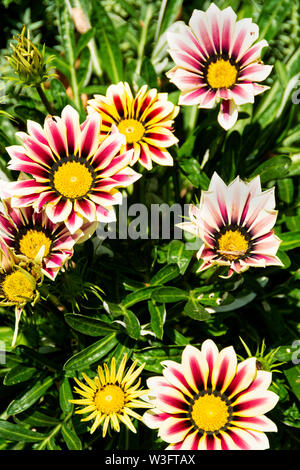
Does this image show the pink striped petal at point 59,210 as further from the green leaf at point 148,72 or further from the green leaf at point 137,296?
the green leaf at point 148,72

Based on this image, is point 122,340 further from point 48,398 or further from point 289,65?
point 289,65

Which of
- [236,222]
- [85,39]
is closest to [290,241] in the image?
[236,222]

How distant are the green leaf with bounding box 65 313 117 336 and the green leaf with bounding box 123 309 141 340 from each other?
4 cm

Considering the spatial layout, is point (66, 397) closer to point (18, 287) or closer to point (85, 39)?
point (18, 287)

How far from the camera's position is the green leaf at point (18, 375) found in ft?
3.56

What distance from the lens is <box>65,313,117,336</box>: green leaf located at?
3.42ft

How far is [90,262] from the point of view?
120 cm

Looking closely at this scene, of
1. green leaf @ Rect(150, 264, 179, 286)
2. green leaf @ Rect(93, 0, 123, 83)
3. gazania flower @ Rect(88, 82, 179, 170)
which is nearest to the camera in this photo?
gazania flower @ Rect(88, 82, 179, 170)

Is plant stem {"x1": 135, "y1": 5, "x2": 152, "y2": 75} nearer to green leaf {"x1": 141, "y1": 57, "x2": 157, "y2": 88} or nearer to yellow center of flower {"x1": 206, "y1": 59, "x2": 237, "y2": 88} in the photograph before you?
green leaf {"x1": 141, "y1": 57, "x2": 157, "y2": 88}

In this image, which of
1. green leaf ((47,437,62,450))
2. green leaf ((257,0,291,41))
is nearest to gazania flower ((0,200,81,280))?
green leaf ((47,437,62,450))

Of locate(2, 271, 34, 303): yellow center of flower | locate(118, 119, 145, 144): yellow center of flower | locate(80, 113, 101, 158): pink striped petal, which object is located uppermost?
locate(118, 119, 145, 144): yellow center of flower

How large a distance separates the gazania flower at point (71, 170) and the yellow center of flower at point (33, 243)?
0.06 m

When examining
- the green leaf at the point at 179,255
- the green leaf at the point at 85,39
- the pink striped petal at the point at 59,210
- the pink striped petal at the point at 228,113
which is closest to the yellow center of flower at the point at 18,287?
the pink striped petal at the point at 59,210

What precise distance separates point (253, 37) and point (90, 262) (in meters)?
0.58
